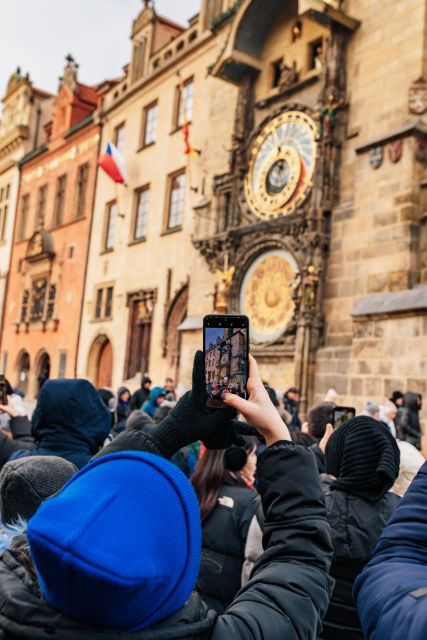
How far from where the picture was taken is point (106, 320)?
24.0 meters

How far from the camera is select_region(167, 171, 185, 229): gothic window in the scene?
21250mm

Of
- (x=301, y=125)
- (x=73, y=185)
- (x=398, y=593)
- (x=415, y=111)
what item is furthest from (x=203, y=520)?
(x=73, y=185)

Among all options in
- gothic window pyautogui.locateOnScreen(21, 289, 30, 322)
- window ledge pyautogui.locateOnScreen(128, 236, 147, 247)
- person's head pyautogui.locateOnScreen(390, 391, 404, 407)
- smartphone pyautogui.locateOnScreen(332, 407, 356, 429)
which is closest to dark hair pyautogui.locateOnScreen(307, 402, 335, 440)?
smartphone pyautogui.locateOnScreen(332, 407, 356, 429)

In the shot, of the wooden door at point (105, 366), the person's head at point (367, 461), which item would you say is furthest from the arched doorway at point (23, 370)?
the person's head at point (367, 461)

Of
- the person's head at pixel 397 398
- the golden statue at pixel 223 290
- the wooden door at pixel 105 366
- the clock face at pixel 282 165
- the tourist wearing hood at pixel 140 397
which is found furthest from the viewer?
the wooden door at pixel 105 366

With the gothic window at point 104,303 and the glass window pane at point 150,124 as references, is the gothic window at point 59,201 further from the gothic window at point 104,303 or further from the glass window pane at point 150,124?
the glass window pane at point 150,124

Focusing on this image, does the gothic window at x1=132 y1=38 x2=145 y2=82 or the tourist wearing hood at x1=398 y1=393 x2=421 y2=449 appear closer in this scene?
the tourist wearing hood at x1=398 y1=393 x2=421 y2=449

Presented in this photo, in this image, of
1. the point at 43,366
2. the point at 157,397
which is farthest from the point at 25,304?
the point at 157,397

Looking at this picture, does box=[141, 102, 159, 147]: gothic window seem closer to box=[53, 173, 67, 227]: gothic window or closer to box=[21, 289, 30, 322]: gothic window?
box=[53, 173, 67, 227]: gothic window

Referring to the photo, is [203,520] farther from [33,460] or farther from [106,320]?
[106,320]

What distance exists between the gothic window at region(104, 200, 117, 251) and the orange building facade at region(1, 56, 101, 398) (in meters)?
1.29

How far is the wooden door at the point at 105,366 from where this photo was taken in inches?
939

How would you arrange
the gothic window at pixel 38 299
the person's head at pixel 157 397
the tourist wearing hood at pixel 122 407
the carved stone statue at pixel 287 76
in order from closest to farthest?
the person's head at pixel 157 397
the tourist wearing hood at pixel 122 407
the carved stone statue at pixel 287 76
the gothic window at pixel 38 299

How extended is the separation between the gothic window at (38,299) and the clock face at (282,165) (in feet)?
52.9
